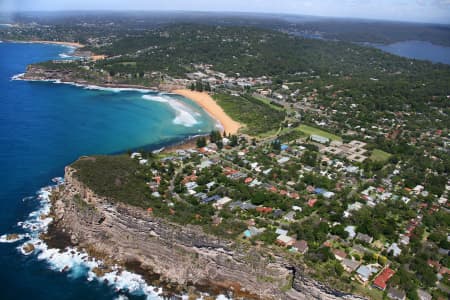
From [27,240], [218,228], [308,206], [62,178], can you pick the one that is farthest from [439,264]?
[62,178]

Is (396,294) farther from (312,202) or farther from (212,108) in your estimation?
(212,108)

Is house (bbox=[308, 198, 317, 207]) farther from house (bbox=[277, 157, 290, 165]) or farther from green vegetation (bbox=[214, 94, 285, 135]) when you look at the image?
green vegetation (bbox=[214, 94, 285, 135])

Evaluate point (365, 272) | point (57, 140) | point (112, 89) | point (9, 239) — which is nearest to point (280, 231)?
point (365, 272)

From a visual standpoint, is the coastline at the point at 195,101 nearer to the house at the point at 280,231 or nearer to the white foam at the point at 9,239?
the white foam at the point at 9,239

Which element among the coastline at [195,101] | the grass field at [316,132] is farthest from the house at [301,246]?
the grass field at [316,132]

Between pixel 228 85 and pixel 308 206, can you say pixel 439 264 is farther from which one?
pixel 228 85

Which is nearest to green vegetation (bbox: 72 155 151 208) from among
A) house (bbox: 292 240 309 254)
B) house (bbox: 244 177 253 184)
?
house (bbox: 244 177 253 184)

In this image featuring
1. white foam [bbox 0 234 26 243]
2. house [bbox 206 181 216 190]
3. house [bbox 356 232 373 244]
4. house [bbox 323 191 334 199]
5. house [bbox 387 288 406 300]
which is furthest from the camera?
house [bbox 206 181 216 190]
